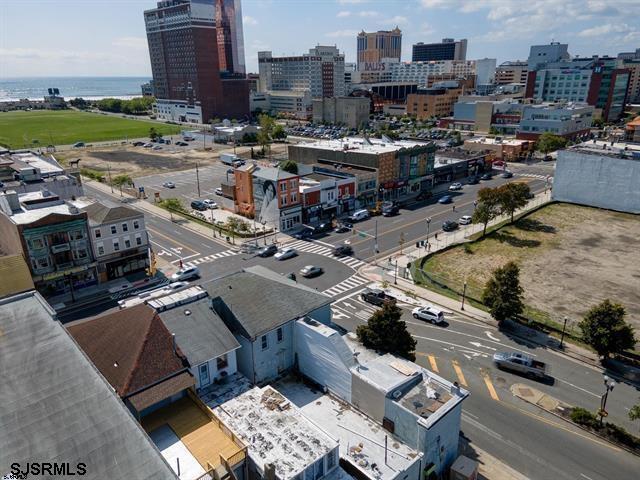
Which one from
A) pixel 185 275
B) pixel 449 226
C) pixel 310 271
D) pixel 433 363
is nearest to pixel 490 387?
pixel 433 363

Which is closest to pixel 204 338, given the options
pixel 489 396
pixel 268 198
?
pixel 489 396

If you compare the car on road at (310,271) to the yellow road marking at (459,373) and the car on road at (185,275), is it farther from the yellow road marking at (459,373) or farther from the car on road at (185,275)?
the yellow road marking at (459,373)

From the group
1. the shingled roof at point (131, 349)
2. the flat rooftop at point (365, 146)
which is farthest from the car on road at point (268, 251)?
the flat rooftop at point (365, 146)

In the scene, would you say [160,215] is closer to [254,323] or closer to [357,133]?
[254,323]

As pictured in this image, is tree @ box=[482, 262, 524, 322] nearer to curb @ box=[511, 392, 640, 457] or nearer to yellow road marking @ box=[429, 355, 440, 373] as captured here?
yellow road marking @ box=[429, 355, 440, 373]

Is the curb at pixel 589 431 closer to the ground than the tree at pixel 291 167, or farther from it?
closer to the ground

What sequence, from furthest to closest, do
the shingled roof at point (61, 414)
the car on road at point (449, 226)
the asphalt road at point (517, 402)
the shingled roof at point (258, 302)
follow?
the car on road at point (449, 226) → the shingled roof at point (258, 302) → the asphalt road at point (517, 402) → the shingled roof at point (61, 414)
